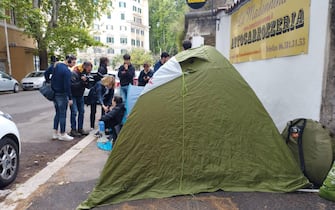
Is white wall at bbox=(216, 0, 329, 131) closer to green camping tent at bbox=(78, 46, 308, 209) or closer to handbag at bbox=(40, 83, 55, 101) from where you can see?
green camping tent at bbox=(78, 46, 308, 209)

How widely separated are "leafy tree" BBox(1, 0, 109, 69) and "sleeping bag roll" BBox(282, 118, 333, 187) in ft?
62.3

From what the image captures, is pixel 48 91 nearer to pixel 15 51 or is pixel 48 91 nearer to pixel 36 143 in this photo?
pixel 36 143

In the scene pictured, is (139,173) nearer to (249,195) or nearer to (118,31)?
(249,195)

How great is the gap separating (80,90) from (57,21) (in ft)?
59.8

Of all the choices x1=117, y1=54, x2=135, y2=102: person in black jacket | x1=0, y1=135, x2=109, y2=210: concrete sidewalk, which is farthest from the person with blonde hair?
x1=0, y1=135, x2=109, y2=210: concrete sidewalk

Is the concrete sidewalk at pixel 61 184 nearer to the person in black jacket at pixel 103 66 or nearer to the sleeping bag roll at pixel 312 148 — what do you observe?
the person in black jacket at pixel 103 66

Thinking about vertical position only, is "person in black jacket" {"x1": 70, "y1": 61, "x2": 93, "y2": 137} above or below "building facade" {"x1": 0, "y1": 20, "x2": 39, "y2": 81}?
below

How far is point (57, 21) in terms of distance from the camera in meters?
22.2

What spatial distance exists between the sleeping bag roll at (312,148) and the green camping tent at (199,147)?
0.13m

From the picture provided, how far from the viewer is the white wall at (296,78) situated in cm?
342

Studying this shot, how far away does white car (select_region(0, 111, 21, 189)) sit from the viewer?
3686 millimetres

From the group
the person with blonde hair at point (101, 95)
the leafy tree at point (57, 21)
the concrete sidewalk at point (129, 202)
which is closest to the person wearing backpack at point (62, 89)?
the person with blonde hair at point (101, 95)

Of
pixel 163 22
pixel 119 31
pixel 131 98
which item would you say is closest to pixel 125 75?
pixel 131 98

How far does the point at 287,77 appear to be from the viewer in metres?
4.18
